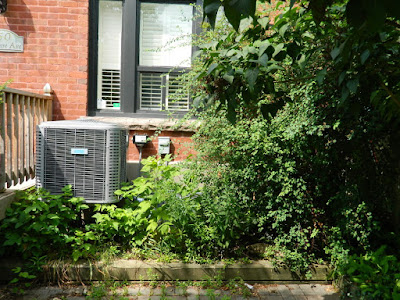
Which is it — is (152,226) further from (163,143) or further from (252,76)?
(252,76)

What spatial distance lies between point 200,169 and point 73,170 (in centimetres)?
142

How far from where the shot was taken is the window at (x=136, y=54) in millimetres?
5746

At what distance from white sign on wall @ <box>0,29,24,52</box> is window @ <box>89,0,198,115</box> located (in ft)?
3.37

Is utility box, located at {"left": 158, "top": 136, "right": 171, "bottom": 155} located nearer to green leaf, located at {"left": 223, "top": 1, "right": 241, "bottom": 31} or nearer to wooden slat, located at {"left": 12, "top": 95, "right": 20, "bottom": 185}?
wooden slat, located at {"left": 12, "top": 95, "right": 20, "bottom": 185}

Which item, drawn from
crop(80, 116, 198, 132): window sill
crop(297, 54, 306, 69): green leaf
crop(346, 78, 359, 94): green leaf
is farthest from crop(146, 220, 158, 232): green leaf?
crop(346, 78, 359, 94): green leaf

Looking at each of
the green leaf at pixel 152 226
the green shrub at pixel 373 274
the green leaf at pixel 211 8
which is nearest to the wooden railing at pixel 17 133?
the green leaf at pixel 152 226

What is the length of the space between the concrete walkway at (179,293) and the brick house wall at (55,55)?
87.2 inches

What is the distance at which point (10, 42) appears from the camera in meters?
5.40

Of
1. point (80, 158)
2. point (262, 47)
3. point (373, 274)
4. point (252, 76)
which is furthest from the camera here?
point (80, 158)

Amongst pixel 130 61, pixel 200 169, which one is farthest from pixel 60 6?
pixel 200 169

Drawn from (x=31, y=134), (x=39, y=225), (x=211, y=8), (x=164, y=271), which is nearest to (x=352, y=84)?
(x=211, y=8)

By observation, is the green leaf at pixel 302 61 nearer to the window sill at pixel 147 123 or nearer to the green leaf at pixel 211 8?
the green leaf at pixel 211 8

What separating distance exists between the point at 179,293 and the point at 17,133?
257cm

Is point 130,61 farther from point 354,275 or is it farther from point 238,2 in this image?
point 238,2
